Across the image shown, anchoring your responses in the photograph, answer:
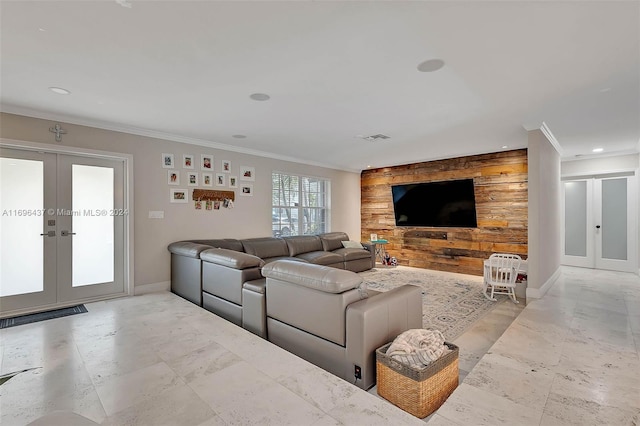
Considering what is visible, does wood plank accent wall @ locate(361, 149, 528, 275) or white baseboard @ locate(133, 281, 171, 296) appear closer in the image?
white baseboard @ locate(133, 281, 171, 296)

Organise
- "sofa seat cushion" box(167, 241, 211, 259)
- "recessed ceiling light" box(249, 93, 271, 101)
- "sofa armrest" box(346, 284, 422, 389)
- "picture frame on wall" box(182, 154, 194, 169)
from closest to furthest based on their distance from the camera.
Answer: "sofa armrest" box(346, 284, 422, 389) < "recessed ceiling light" box(249, 93, 271, 101) < "sofa seat cushion" box(167, 241, 211, 259) < "picture frame on wall" box(182, 154, 194, 169)

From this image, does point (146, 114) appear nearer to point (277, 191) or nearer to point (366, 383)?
point (277, 191)

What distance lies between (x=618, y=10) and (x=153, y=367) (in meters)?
3.91

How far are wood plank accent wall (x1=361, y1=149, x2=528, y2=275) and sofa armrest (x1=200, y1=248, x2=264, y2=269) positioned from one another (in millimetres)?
4693

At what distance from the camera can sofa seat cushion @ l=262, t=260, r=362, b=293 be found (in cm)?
226

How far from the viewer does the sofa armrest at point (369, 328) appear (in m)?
2.10

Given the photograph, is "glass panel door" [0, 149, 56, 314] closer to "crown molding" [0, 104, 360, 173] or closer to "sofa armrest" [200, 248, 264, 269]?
"crown molding" [0, 104, 360, 173]

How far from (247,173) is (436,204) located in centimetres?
413

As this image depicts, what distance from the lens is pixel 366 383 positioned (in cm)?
211

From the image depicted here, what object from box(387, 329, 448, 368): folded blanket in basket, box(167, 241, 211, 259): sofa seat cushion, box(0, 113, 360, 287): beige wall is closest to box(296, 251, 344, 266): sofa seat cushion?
box(0, 113, 360, 287): beige wall

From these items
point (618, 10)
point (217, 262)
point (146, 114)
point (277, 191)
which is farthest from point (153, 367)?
point (277, 191)

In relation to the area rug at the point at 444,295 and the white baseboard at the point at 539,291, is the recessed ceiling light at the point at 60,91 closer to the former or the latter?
the area rug at the point at 444,295

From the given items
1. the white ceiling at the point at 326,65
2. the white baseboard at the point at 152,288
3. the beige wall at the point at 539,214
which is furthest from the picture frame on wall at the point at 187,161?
the beige wall at the point at 539,214

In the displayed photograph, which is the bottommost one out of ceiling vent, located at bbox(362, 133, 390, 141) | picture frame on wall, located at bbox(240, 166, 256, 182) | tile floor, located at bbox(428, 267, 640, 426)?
tile floor, located at bbox(428, 267, 640, 426)
